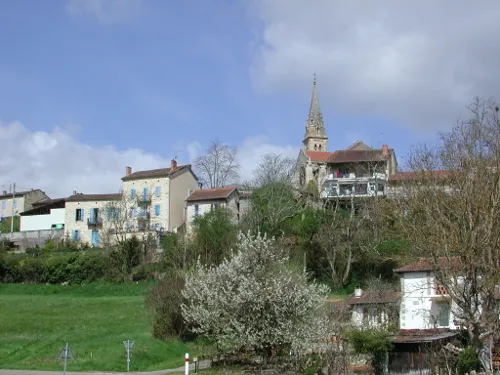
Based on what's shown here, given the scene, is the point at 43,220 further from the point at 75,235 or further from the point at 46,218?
the point at 75,235

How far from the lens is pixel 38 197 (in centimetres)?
9425

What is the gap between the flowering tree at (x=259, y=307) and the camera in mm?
27875

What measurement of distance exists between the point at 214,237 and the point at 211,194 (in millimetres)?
15779

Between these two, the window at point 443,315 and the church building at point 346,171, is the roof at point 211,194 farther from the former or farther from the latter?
the window at point 443,315

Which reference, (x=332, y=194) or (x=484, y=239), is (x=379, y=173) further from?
(x=484, y=239)

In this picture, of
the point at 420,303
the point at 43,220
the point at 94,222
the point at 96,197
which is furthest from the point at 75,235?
the point at 420,303

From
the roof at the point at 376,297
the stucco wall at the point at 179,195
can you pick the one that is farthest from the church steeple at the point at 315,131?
the roof at the point at 376,297

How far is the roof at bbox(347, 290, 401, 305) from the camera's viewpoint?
1622 inches

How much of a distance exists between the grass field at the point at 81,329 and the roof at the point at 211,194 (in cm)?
1762

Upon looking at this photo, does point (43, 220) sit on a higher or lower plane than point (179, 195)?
lower

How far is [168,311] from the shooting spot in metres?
37.2

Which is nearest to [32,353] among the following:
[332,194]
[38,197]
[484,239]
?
[484,239]

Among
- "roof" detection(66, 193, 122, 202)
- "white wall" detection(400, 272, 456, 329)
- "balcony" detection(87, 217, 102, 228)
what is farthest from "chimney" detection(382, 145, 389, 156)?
"white wall" detection(400, 272, 456, 329)

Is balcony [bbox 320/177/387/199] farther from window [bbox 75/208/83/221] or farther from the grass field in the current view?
window [bbox 75/208/83/221]
